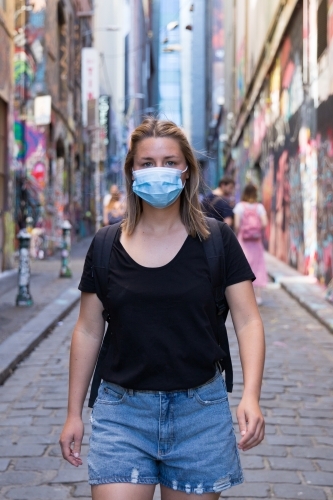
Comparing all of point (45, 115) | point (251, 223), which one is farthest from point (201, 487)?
point (45, 115)

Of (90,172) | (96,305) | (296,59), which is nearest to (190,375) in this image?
(96,305)

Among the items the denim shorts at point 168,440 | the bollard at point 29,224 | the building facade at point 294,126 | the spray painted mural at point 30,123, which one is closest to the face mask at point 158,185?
the denim shorts at point 168,440

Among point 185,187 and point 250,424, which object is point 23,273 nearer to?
point 185,187

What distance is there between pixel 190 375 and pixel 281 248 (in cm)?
1759

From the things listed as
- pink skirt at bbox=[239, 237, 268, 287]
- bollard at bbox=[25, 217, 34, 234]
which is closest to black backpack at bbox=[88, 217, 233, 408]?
pink skirt at bbox=[239, 237, 268, 287]

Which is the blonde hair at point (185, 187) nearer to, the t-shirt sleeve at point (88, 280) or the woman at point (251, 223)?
the t-shirt sleeve at point (88, 280)

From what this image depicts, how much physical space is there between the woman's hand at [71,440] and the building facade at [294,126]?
10.3 m

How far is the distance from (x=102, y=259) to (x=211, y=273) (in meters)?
0.36

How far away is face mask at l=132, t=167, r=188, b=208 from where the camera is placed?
2432 mm

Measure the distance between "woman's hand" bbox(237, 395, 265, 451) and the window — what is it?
38.9 feet

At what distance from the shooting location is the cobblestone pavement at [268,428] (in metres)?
4.02

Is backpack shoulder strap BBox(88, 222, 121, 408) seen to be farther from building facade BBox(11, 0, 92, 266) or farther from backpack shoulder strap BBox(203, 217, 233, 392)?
building facade BBox(11, 0, 92, 266)

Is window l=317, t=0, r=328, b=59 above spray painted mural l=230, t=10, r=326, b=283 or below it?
above

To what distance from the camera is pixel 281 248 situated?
19734mm
